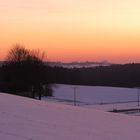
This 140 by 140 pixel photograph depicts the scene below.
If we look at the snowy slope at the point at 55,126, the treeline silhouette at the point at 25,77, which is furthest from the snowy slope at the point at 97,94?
the snowy slope at the point at 55,126

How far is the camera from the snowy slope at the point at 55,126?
9.63 metres

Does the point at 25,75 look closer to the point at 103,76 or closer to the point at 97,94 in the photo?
the point at 97,94

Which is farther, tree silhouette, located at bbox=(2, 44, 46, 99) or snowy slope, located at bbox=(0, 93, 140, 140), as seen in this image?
tree silhouette, located at bbox=(2, 44, 46, 99)

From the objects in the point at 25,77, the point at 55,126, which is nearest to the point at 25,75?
the point at 25,77

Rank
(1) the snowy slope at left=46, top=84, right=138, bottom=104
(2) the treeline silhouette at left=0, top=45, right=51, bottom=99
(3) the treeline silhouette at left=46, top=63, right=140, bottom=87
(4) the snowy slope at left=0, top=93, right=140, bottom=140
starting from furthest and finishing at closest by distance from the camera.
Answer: (3) the treeline silhouette at left=46, top=63, right=140, bottom=87 < (1) the snowy slope at left=46, top=84, right=138, bottom=104 < (2) the treeline silhouette at left=0, top=45, right=51, bottom=99 < (4) the snowy slope at left=0, top=93, right=140, bottom=140

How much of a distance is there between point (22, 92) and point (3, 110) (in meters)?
71.6

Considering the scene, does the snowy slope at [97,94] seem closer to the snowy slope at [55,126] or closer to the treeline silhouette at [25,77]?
the treeline silhouette at [25,77]

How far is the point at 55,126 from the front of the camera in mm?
11180

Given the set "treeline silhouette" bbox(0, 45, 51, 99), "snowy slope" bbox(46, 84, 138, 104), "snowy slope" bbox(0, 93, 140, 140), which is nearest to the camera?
"snowy slope" bbox(0, 93, 140, 140)

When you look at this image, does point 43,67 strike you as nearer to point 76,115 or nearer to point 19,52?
point 19,52

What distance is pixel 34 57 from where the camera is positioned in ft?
304

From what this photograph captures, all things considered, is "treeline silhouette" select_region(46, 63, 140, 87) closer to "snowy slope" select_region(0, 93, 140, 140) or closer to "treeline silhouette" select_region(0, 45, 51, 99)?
"treeline silhouette" select_region(0, 45, 51, 99)

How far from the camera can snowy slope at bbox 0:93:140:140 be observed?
31.6 feet

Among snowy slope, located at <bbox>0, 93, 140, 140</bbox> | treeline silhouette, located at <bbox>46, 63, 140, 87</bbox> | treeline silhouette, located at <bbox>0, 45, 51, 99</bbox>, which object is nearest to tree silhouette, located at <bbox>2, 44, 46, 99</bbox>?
treeline silhouette, located at <bbox>0, 45, 51, 99</bbox>
